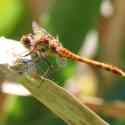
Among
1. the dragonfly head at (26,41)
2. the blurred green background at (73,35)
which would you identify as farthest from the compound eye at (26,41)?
the blurred green background at (73,35)

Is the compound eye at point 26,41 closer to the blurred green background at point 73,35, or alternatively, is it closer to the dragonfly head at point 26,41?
the dragonfly head at point 26,41

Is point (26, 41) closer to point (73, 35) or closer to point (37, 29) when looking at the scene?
point (37, 29)

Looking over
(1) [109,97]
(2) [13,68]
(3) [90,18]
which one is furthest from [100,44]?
(2) [13,68]

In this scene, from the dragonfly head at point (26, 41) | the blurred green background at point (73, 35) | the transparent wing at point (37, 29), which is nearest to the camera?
the dragonfly head at point (26, 41)

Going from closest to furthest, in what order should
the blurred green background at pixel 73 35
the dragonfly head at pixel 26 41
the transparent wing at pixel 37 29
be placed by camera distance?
the dragonfly head at pixel 26 41 < the transparent wing at pixel 37 29 < the blurred green background at pixel 73 35

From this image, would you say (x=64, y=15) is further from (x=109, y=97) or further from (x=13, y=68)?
(x=13, y=68)

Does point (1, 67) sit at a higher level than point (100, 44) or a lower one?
higher

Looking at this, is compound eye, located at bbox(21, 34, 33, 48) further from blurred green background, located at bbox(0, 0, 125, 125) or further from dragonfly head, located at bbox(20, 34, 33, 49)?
blurred green background, located at bbox(0, 0, 125, 125)

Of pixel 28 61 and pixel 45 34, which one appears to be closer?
pixel 28 61
